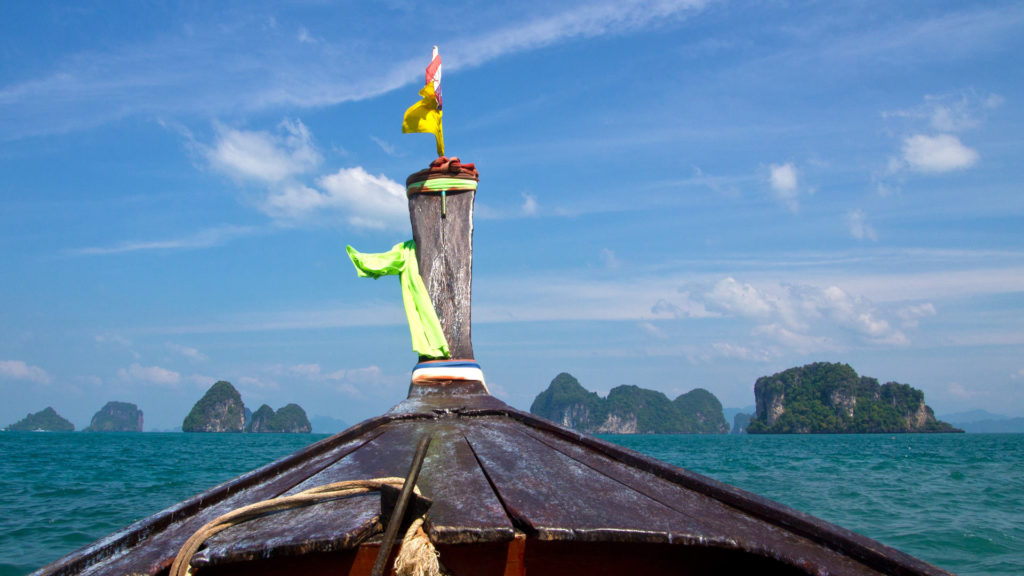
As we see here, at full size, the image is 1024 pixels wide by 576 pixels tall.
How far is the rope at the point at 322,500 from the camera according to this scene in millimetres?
1480

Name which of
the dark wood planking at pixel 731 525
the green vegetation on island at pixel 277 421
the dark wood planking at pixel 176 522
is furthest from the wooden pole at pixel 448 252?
the green vegetation on island at pixel 277 421

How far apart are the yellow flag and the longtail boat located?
1.98 meters

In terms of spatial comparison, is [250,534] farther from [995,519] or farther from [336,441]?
[995,519]

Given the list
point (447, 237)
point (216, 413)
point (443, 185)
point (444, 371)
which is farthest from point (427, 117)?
point (216, 413)

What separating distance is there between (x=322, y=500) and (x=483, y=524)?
48 centimetres

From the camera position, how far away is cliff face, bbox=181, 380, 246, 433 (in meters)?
135

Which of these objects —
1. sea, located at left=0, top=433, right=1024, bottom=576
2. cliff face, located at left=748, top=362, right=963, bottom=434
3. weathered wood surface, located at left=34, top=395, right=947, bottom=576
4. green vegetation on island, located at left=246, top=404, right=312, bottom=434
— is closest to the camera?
weathered wood surface, located at left=34, top=395, right=947, bottom=576

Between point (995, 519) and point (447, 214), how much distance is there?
14104 mm

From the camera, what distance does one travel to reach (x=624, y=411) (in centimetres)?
15462

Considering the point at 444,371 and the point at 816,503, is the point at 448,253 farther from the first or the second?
the point at 816,503

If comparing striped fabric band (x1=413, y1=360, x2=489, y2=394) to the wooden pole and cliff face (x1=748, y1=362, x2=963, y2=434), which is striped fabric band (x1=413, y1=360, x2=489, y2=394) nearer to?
the wooden pole

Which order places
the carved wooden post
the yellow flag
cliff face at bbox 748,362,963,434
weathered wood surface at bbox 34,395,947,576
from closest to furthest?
weathered wood surface at bbox 34,395,947,576, the carved wooden post, the yellow flag, cliff face at bbox 748,362,963,434

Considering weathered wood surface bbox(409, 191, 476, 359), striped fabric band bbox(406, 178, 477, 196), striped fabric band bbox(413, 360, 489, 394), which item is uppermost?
striped fabric band bbox(406, 178, 477, 196)

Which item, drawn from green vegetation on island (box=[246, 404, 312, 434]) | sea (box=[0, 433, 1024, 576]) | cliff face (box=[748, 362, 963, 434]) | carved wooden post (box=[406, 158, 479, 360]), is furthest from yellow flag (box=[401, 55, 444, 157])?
green vegetation on island (box=[246, 404, 312, 434])
